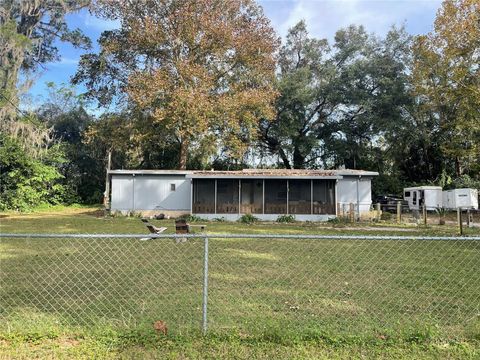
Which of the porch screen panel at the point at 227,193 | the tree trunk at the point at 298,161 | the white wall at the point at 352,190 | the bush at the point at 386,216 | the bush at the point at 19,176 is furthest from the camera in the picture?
the tree trunk at the point at 298,161

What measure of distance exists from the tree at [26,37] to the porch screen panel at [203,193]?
11475 millimetres

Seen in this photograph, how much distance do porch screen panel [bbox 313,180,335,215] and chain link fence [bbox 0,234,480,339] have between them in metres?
11.2

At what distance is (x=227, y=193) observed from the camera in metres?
21.6

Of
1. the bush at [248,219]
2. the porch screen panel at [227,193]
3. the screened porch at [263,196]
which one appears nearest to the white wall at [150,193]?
the screened porch at [263,196]

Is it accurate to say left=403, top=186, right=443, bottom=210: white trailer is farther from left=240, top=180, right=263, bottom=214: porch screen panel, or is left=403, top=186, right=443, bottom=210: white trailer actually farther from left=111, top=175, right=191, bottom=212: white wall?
left=111, top=175, right=191, bottom=212: white wall

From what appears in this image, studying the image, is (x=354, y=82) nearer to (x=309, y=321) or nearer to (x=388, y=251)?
(x=388, y=251)

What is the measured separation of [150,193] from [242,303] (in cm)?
1858

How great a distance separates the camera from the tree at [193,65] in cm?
2380

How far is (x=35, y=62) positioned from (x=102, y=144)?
23.8 feet

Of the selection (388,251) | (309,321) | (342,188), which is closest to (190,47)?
(342,188)

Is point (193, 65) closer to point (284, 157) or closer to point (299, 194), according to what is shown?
point (299, 194)

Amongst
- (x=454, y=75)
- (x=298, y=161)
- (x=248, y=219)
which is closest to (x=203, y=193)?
(x=248, y=219)

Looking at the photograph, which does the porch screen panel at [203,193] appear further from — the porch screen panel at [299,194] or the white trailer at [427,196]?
the white trailer at [427,196]

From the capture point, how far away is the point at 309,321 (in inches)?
169
